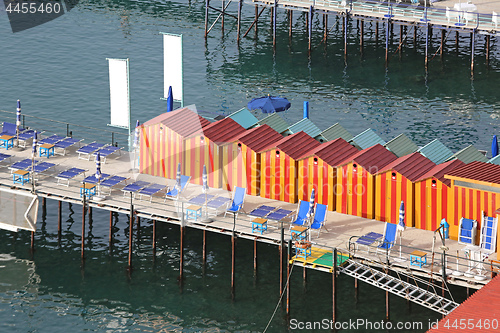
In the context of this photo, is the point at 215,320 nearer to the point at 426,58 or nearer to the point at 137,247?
the point at 137,247

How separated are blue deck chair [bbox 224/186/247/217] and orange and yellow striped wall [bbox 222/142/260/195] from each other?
78.1 inches

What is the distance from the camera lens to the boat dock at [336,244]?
142 ft

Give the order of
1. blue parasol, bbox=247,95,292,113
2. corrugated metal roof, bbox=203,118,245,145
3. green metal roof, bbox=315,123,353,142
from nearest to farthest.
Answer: corrugated metal roof, bbox=203,118,245,145
green metal roof, bbox=315,123,353,142
blue parasol, bbox=247,95,292,113

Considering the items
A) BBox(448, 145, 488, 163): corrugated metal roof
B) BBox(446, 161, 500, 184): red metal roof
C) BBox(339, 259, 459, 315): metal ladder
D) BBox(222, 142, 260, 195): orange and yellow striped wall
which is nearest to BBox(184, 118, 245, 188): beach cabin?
BBox(222, 142, 260, 195): orange and yellow striped wall

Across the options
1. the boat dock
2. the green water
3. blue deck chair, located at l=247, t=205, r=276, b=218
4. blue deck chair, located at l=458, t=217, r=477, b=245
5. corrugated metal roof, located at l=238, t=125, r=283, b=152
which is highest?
corrugated metal roof, located at l=238, t=125, r=283, b=152

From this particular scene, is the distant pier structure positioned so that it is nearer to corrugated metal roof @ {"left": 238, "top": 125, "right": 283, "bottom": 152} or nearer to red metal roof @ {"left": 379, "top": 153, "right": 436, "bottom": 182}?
corrugated metal roof @ {"left": 238, "top": 125, "right": 283, "bottom": 152}

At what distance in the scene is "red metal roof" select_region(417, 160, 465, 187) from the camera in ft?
152

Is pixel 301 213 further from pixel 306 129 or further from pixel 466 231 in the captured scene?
pixel 306 129

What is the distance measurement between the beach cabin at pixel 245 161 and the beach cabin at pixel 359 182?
420cm

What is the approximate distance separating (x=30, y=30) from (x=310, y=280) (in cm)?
5218

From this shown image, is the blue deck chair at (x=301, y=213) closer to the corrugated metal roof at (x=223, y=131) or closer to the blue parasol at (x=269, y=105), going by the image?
the corrugated metal roof at (x=223, y=131)

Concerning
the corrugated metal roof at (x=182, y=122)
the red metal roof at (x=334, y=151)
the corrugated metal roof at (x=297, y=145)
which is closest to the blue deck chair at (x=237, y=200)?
the corrugated metal roof at (x=297, y=145)

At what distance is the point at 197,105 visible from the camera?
246 ft

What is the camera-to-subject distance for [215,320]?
46.3 m
